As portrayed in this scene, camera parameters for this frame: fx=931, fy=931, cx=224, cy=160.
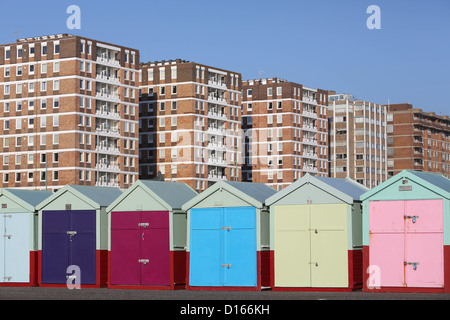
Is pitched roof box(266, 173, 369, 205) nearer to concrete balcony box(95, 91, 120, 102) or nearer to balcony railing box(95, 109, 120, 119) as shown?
balcony railing box(95, 109, 120, 119)

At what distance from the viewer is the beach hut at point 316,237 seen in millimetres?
36062

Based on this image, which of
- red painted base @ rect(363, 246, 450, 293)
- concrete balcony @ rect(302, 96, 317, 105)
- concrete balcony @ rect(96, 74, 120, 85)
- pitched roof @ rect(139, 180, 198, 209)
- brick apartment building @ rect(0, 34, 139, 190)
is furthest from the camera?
concrete balcony @ rect(302, 96, 317, 105)

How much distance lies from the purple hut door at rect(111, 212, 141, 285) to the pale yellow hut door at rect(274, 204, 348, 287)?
20.6 ft

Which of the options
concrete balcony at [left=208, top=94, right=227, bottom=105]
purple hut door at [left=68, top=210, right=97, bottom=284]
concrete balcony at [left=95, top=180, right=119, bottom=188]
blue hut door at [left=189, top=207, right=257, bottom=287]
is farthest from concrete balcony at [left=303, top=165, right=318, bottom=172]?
blue hut door at [left=189, top=207, right=257, bottom=287]

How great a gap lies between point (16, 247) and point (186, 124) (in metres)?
97.6

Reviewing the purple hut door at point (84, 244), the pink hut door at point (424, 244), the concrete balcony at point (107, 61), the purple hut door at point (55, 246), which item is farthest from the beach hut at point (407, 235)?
the concrete balcony at point (107, 61)

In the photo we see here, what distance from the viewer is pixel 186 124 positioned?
140 meters

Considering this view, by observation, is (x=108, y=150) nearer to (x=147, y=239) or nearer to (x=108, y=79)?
(x=108, y=79)

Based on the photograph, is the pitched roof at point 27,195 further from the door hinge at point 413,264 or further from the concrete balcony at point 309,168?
the concrete balcony at point 309,168

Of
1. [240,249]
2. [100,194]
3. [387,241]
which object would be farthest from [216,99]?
[387,241]

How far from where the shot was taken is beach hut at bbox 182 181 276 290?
37.8m

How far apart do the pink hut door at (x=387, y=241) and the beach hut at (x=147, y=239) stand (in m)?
8.39

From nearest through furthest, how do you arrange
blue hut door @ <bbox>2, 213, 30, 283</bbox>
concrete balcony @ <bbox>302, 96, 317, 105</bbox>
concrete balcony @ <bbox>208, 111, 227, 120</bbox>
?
blue hut door @ <bbox>2, 213, 30, 283</bbox>, concrete balcony @ <bbox>208, 111, 227, 120</bbox>, concrete balcony @ <bbox>302, 96, 317, 105</bbox>

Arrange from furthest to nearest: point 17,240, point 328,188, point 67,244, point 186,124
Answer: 1. point 186,124
2. point 17,240
3. point 67,244
4. point 328,188
